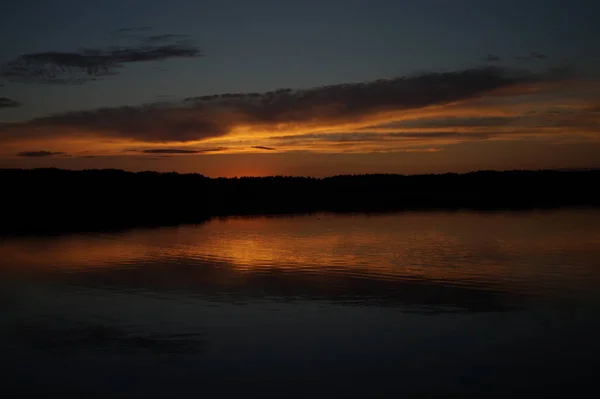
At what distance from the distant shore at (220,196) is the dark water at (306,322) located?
16.8 meters

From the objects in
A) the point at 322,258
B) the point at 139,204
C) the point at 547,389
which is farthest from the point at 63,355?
the point at 139,204

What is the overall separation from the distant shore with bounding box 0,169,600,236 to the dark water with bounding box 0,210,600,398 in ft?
55.0

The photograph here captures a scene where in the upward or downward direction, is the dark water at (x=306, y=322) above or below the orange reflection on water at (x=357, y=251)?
below

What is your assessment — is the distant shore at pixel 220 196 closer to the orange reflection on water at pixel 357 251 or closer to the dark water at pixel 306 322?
the orange reflection on water at pixel 357 251

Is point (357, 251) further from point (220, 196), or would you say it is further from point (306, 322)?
point (220, 196)

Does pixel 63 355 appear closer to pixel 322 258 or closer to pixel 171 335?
pixel 171 335

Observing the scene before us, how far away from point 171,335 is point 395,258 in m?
9.94

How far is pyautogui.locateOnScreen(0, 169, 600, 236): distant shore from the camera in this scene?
144 ft

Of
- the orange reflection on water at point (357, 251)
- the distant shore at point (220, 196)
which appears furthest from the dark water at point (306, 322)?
the distant shore at point (220, 196)

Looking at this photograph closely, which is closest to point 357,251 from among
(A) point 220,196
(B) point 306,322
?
(B) point 306,322

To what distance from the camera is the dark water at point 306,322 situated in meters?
8.80

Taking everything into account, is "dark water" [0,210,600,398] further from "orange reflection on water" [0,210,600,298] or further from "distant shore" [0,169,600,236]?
"distant shore" [0,169,600,236]

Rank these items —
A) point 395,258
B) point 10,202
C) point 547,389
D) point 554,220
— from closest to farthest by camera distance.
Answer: point 547,389, point 395,258, point 554,220, point 10,202

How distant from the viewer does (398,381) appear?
872 cm
